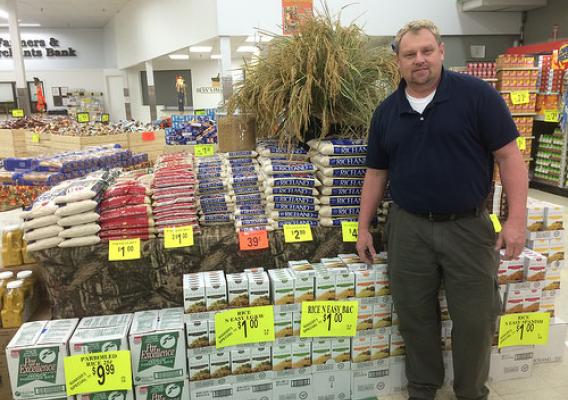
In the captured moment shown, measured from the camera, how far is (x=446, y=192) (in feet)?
6.12

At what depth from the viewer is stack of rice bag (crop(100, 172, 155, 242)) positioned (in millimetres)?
2213

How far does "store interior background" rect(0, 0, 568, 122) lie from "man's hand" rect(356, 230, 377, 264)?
1248mm

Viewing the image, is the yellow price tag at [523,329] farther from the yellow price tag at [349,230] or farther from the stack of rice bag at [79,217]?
the stack of rice bag at [79,217]

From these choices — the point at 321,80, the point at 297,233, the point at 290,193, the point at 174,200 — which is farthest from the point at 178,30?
the point at 297,233

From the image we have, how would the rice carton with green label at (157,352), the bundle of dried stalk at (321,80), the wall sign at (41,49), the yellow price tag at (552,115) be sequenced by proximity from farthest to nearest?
the wall sign at (41,49), the yellow price tag at (552,115), the bundle of dried stalk at (321,80), the rice carton with green label at (157,352)

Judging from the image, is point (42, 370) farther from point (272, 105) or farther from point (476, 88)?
point (476, 88)

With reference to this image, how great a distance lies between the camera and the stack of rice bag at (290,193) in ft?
7.68

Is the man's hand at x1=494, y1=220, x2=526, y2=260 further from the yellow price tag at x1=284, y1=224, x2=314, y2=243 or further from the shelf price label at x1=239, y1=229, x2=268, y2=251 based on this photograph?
the shelf price label at x1=239, y1=229, x2=268, y2=251

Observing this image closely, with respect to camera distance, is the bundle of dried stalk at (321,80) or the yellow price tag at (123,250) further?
the bundle of dried stalk at (321,80)

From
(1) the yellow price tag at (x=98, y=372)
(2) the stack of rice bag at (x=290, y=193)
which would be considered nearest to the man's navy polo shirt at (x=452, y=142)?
(2) the stack of rice bag at (x=290, y=193)

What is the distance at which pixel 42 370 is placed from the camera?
1889mm

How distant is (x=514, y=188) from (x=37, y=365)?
211cm

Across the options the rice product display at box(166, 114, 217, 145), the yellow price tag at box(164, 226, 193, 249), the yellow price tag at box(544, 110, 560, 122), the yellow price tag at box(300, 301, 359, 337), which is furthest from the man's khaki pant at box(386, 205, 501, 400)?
the yellow price tag at box(544, 110, 560, 122)

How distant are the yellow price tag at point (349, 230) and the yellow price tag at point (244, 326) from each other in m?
0.56
